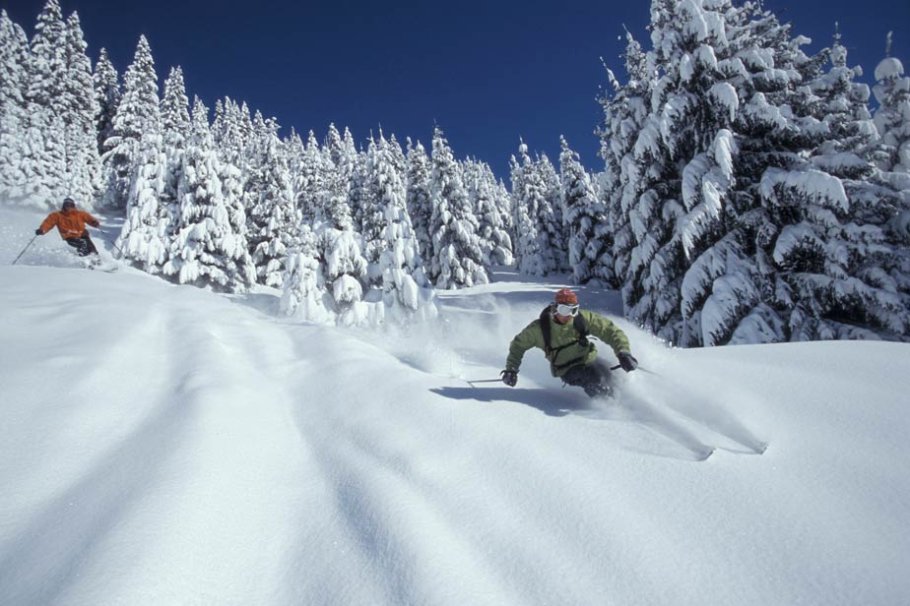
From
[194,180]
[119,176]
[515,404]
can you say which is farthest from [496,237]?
[515,404]

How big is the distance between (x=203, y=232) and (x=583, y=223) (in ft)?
81.2

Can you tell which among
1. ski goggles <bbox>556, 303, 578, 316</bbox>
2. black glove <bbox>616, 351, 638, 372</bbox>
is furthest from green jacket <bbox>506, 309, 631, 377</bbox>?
black glove <bbox>616, 351, 638, 372</bbox>

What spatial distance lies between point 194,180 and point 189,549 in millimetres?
29080

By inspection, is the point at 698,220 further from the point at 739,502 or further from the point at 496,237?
the point at 496,237

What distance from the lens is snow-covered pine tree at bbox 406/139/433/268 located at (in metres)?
42.8

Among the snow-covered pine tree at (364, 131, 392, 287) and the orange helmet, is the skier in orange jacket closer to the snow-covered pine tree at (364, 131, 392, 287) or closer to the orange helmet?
the orange helmet

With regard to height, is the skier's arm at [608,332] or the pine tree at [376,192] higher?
the pine tree at [376,192]

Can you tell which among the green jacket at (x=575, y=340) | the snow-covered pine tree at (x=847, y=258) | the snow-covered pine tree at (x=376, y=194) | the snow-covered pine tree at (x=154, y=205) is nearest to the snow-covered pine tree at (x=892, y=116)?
the snow-covered pine tree at (x=847, y=258)

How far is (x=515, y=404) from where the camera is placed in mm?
5797

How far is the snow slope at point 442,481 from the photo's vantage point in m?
2.88

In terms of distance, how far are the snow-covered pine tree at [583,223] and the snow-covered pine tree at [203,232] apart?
2242 centimetres

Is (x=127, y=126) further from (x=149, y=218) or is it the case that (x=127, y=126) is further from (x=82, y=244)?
(x=82, y=244)

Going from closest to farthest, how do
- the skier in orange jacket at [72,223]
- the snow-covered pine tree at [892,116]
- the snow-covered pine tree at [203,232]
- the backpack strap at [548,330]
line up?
the backpack strap at [548,330], the skier in orange jacket at [72,223], the snow-covered pine tree at [892,116], the snow-covered pine tree at [203,232]

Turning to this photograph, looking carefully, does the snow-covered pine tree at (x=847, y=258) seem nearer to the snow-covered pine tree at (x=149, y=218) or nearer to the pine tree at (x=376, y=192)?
the pine tree at (x=376, y=192)
